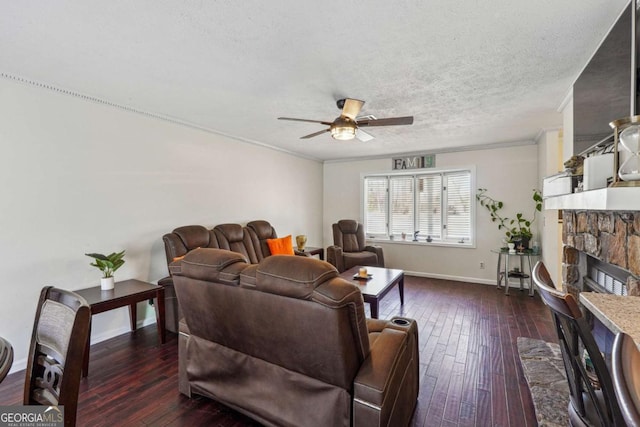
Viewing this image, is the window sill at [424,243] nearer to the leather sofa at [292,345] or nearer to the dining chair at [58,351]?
the leather sofa at [292,345]

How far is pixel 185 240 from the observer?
344cm

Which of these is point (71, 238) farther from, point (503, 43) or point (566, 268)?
point (566, 268)

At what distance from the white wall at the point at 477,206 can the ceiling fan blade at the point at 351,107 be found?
3.53 meters

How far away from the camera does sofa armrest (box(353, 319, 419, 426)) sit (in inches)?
52.4

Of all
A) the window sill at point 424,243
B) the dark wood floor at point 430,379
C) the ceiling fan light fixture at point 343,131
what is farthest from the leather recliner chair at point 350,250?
the ceiling fan light fixture at point 343,131

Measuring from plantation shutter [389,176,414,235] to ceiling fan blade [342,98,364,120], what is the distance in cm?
359

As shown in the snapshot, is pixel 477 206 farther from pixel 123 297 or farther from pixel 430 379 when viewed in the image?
pixel 123 297

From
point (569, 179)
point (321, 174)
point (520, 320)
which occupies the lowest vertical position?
point (520, 320)

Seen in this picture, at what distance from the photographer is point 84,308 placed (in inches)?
39.6

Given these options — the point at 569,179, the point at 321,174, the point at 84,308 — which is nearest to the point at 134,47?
the point at 84,308

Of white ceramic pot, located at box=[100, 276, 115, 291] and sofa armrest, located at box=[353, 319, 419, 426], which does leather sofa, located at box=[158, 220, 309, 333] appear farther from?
sofa armrest, located at box=[353, 319, 419, 426]

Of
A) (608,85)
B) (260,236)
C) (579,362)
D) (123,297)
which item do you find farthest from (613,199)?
(260,236)

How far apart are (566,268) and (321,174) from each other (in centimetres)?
491

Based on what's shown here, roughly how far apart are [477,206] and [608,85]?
359cm
